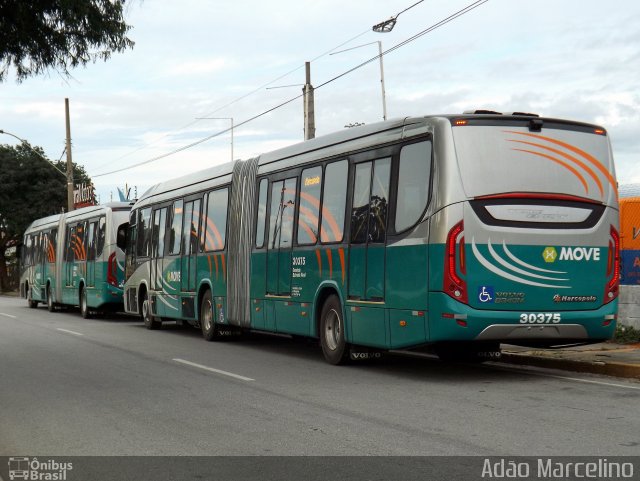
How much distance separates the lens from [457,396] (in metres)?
10.5

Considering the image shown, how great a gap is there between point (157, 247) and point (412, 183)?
11.6 metres

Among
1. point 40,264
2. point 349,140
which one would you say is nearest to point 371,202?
point 349,140

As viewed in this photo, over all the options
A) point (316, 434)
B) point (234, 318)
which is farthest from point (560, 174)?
point (234, 318)

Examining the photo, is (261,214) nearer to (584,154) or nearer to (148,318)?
(584,154)

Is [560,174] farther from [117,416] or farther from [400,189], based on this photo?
[117,416]

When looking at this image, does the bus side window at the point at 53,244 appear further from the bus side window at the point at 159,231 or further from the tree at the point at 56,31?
the tree at the point at 56,31

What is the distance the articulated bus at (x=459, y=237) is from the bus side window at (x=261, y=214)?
5.88 feet

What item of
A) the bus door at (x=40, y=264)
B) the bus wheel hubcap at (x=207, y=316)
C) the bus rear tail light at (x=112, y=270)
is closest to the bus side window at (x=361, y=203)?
the bus wheel hubcap at (x=207, y=316)

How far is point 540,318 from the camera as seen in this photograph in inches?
451

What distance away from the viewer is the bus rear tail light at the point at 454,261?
11.1 meters

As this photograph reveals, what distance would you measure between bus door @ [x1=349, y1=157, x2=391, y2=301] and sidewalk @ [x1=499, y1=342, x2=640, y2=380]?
8.49 ft

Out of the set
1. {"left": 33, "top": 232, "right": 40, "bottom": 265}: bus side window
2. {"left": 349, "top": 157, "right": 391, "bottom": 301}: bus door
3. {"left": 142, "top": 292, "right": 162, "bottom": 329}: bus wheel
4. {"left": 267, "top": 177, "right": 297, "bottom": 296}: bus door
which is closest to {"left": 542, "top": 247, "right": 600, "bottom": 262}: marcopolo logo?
{"left": 349, "top": 157, "right": 391, "bottom": 301}: bus door

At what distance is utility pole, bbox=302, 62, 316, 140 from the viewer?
26578 mm

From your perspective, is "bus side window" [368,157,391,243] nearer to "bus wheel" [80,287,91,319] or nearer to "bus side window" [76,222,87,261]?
"bus wheel" [80,287,91,319]
